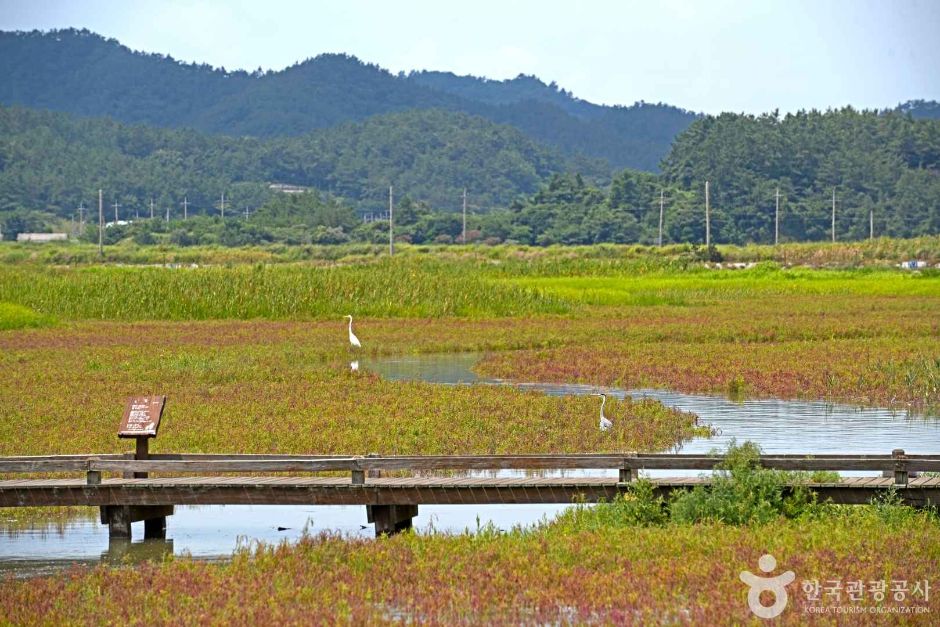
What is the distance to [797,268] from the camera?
7719cm

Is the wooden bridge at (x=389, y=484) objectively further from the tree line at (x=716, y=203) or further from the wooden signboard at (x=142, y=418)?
the tree line at (x=716, y=203)

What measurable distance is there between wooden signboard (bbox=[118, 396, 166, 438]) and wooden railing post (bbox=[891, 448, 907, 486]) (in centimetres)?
735

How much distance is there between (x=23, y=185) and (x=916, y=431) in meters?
162

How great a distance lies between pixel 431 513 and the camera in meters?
16.0

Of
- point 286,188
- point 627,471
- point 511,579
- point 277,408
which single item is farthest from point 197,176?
point 511,579

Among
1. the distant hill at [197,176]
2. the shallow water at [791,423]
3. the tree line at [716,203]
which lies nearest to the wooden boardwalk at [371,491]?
the shallow water at [791,423]

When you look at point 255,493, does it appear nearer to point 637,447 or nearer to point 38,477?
point 38,477

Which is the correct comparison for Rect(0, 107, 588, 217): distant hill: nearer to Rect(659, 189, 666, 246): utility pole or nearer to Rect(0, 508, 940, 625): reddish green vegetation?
Rect(659, 189, 666, 246): utility pole

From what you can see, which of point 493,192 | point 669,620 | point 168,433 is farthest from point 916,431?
point 493,192

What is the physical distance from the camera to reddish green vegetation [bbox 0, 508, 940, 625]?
10.5 m

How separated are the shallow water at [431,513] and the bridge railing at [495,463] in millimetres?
695

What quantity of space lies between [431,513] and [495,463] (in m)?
2.16

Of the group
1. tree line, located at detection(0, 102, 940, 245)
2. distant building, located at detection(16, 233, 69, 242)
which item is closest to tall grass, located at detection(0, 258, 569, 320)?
tree line, located at detection(0, 102, 940, 245)

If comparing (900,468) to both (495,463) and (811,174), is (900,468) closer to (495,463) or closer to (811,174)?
(495,463)
